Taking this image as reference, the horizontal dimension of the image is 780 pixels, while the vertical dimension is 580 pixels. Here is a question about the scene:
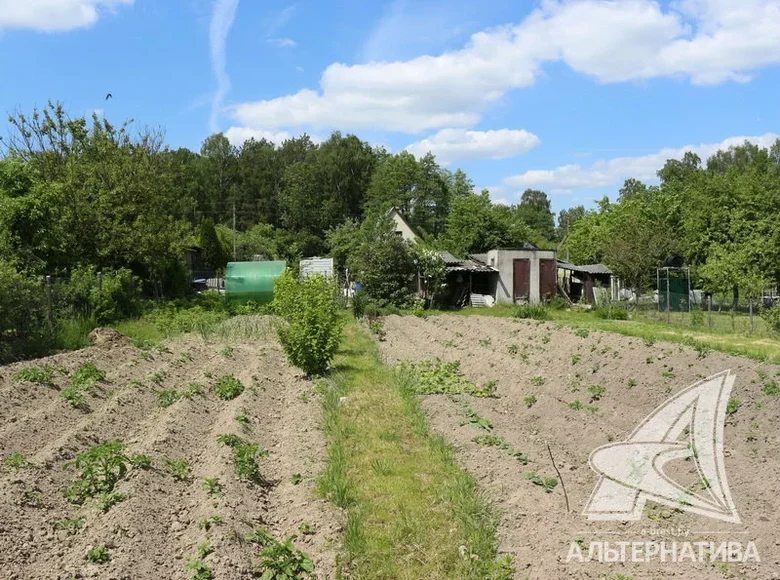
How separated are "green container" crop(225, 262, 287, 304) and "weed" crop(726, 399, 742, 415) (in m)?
21.8

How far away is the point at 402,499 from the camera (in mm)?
6520

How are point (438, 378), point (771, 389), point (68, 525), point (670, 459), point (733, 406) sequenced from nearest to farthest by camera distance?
1. point (68, 525)
2. point (670, 459)
3. point (733, 406)
4. point (771, 389)
5. point (438, 378)

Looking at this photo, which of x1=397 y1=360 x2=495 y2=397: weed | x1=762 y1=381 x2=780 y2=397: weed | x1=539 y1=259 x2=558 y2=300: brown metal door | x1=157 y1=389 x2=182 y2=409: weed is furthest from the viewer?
x1=539 y1=259 x2=558 y2=300: brown metal door

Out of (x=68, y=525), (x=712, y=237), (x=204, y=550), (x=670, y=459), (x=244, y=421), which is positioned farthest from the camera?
(x=712, y=237)

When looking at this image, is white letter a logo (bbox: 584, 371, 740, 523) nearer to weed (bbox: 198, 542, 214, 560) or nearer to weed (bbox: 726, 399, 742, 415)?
weed (bbox: 726, 399, 742, 415)

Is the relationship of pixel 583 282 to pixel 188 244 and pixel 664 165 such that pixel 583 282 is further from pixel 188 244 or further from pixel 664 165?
pixel 664 165

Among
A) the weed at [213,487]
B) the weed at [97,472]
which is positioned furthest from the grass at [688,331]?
the weed at [97,472]

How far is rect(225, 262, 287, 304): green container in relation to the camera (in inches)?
1139

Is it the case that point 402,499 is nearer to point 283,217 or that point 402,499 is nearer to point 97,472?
point 97,472

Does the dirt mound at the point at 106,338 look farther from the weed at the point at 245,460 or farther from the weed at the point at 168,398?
the weed at the point at 245,460

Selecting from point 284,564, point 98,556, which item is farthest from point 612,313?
point 98,556

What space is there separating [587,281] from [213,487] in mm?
36350

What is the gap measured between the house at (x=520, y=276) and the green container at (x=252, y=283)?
10916 mm

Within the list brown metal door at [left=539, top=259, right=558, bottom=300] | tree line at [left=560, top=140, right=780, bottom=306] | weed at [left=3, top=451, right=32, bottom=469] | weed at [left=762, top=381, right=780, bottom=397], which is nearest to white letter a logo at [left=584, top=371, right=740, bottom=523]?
weed at [left=762, top=381, right=780, bottom=397]
